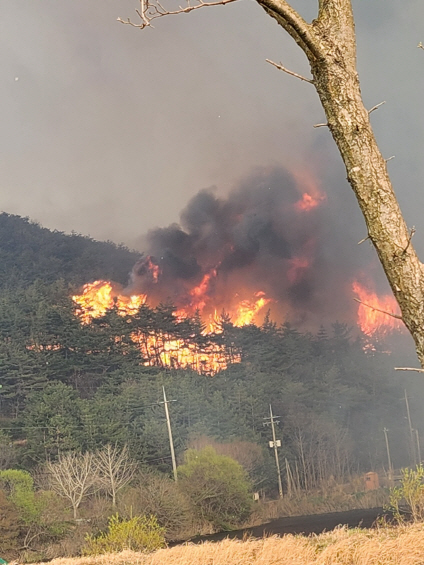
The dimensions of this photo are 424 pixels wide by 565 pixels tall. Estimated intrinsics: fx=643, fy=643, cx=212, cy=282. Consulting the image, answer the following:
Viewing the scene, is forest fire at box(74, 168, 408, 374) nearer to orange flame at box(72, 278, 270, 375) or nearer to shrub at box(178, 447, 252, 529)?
orange flame at box(72, 278, 270, 375)

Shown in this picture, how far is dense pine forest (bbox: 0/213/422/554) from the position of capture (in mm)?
14656

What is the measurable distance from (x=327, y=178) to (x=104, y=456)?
10.4 m

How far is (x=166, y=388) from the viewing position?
51.5ft

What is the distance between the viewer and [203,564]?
332 inches

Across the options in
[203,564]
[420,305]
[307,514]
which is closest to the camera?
[420,305]

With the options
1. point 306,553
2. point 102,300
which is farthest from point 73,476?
point 306,553

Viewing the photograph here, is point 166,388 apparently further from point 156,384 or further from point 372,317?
point 372,317

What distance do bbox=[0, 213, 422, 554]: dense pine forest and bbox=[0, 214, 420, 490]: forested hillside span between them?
28 mm

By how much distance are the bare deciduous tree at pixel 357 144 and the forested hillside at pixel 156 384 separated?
13597 millimetres

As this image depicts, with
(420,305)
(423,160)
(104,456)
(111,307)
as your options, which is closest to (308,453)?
(104,456)

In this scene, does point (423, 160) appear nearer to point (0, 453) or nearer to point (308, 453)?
point (308, 453)

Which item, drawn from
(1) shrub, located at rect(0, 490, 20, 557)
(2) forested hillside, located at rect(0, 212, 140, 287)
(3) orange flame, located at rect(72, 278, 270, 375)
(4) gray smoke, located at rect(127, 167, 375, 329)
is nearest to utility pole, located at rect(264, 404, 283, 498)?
(3) orange flame, located at rect(72, 278, 270, 375)

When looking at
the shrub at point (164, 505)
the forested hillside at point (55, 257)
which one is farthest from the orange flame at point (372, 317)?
the shrub at point (164, 505)

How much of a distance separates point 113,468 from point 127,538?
200 centimetres
